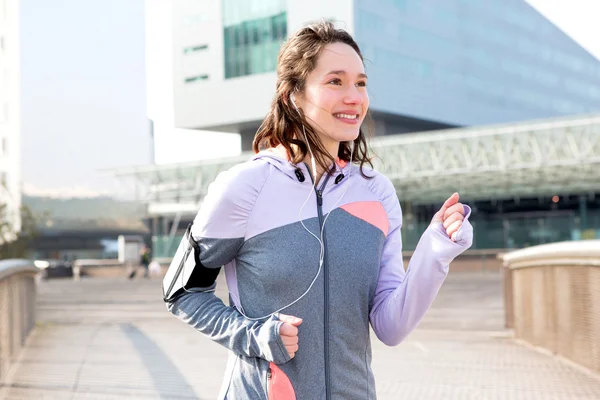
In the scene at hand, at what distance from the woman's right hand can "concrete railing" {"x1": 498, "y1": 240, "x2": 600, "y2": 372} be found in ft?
17.2

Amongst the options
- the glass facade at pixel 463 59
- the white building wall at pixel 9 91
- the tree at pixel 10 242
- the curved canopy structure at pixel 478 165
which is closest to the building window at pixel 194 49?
the curved canopy structure at pixel 478 165

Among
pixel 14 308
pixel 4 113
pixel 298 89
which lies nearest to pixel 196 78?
pixel 4 113

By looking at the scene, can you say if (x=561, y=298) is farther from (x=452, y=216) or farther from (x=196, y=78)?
(x=196, y=78)

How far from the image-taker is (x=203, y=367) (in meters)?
8.30

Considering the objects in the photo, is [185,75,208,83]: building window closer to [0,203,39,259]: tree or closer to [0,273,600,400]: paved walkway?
[0,203,39,259]: tree

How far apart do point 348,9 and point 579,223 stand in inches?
864

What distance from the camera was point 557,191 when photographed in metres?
56.3

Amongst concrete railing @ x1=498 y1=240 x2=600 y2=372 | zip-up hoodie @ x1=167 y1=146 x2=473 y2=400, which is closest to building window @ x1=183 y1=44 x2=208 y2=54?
concrete railing @ x1=498 y1=240 x2=600 y2=372

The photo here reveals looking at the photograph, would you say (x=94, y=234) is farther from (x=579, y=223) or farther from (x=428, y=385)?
(x=428, y=385)

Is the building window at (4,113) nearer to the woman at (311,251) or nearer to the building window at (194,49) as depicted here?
the building window at (194,49)

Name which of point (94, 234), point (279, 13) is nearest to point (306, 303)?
point (279, 13)

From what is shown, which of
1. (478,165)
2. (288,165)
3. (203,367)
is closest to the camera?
(288,165)

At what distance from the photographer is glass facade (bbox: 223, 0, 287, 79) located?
62.7m

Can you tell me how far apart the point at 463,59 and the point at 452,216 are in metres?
67.1
